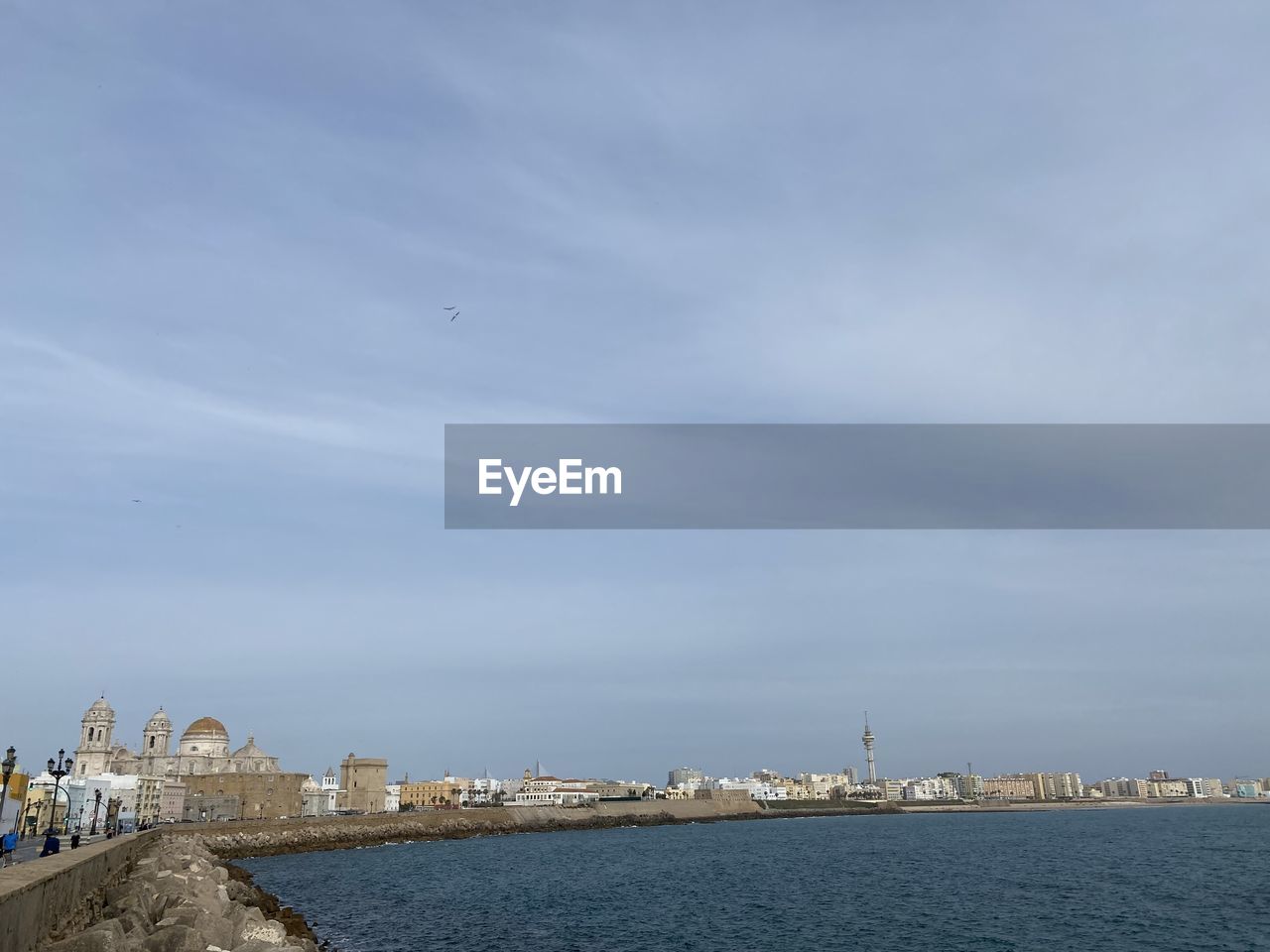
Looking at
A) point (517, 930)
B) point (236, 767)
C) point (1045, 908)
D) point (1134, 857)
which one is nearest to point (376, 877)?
point (517, 930)

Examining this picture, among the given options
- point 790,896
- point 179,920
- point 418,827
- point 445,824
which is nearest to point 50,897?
point 179,920

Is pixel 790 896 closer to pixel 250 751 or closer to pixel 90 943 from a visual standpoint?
pixel 90 943

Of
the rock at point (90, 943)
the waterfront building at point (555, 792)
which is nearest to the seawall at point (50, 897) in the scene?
the rock at point (90, 943)

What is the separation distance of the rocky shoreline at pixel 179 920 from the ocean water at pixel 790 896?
610 cm

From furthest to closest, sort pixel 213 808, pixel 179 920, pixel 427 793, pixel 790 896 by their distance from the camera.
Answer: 1. pixel 427 793
2. pixel 213 808
3. pixel 790 896
4. pixel 179 920

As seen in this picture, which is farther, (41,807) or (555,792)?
(555,792)

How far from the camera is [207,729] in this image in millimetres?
131750

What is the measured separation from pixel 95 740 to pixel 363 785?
35.7 m

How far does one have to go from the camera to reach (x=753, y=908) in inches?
1698

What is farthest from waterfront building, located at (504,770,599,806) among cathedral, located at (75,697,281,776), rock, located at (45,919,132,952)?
rock, located at (45,919,132,952)

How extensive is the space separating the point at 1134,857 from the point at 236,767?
110m

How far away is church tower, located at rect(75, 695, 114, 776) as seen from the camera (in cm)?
11688

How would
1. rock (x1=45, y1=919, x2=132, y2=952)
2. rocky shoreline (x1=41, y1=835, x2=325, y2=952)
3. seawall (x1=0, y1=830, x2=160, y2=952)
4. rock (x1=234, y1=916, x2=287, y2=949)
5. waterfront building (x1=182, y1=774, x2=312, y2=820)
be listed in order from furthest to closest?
waterfront building (x1=182, y1=774, x2=312, y2=820) < rock (x1=234, y1=916, x2=287, y2=949) < rocky shoreline (x1=41, y1=835, x2=325, y2=952) < rock (x1=45, y1=919, x2=132, y2=952) < seawall (x1=0, y1=830, x2=160, y2=952)

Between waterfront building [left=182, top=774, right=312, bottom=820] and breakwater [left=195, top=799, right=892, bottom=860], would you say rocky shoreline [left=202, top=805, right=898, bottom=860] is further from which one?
waterfront building [left=182, top=774, right=312, bottom=820]
